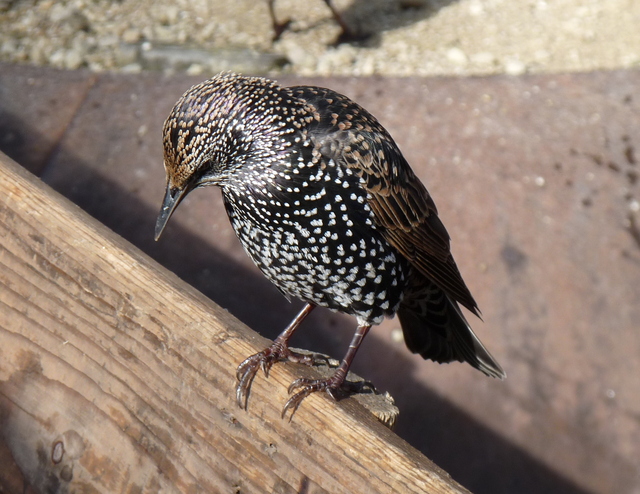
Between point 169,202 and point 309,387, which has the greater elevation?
point 169,202

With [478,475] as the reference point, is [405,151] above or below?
above

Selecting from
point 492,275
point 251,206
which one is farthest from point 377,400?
point 492,275

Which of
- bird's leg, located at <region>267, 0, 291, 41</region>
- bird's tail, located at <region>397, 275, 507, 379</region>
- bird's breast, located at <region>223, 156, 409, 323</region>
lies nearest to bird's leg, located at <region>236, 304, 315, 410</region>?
bird's breast, located at <region>223, 156, 409, 323</region>

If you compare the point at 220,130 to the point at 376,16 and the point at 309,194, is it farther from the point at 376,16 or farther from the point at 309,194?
the point at 376,16

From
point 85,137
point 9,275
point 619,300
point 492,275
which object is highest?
point 619,300

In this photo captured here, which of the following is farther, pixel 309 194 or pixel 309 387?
pixel 309 194

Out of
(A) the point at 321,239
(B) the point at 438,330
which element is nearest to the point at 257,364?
(A) the point at 321,239

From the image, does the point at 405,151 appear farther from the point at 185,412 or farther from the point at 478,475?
the point at 185,412

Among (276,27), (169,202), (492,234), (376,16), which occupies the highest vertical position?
(376,16)
